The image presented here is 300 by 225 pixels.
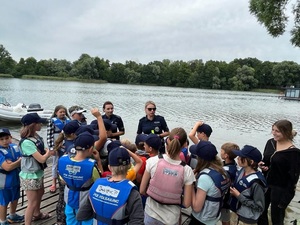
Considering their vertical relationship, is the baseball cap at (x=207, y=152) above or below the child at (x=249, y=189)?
above

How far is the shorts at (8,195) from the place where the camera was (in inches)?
131

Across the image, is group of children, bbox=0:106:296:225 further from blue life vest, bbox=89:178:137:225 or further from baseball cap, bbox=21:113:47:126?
baseball cap, bbox=21:113:47:126

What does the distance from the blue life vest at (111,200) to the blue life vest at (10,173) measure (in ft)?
5.77

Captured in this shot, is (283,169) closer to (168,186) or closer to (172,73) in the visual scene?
(168,186)

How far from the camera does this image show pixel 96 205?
2121mm

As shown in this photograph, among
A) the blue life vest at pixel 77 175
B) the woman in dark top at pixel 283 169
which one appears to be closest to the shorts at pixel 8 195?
the blue life vest at pixel 77 175

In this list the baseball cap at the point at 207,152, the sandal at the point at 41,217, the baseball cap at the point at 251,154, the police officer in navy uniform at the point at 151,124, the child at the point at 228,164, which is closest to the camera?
the baseball cap at the point at 207,152

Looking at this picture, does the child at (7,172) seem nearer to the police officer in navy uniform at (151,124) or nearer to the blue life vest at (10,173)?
the blue life vest at (10,173)

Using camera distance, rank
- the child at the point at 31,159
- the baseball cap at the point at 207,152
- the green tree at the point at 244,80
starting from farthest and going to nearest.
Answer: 1. the green tree at the point at 244,80
2. the child at the point at 31,159
3. the baseball cap at the point at 207,152

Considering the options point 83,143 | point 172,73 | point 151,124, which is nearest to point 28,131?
point 83,143

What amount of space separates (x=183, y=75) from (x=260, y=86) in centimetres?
2604

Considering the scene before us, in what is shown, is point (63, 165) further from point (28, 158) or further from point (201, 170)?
point (201, 170)

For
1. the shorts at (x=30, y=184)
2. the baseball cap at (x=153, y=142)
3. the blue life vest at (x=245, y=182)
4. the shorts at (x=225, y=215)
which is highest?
the baseball cap at (x=153, y=142)

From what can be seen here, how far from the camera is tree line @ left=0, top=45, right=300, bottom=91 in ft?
262
